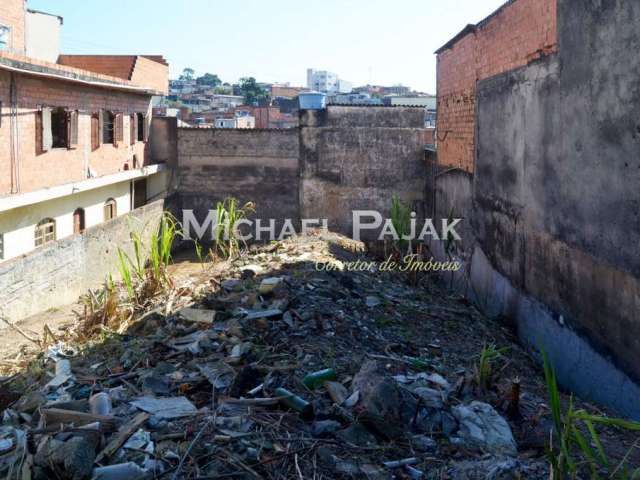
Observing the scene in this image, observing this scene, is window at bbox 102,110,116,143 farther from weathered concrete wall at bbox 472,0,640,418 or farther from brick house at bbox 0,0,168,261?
weathered concrete wall at bbox 472,0,640,418

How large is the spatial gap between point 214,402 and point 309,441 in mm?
809

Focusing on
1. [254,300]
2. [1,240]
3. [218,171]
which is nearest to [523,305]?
[254,300]

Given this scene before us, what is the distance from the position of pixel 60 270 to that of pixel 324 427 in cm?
709

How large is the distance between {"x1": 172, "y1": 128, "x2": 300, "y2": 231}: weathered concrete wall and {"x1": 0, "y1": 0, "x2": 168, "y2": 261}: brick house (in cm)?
131

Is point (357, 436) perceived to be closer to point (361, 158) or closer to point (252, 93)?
point (361, 158)

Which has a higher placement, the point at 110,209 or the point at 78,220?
the point at 110,209

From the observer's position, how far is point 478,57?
8.62 metres

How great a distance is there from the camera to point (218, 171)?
16.0 m

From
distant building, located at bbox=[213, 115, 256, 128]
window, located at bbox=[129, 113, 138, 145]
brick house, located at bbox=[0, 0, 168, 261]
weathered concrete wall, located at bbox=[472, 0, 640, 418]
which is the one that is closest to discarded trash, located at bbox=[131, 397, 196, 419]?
weathered concrete wall, located at bbox=[472, 0, 640, 418]

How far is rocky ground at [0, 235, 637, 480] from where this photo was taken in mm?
3262

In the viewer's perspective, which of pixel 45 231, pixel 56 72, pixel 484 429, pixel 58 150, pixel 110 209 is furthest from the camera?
pixel 110 209

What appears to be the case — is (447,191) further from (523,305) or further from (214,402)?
(214,402)

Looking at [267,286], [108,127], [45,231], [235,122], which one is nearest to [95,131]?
[108,127]

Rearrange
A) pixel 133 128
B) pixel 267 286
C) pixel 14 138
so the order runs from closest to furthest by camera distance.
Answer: pixel 267 286, pixel 14 138, pixel 133 128
